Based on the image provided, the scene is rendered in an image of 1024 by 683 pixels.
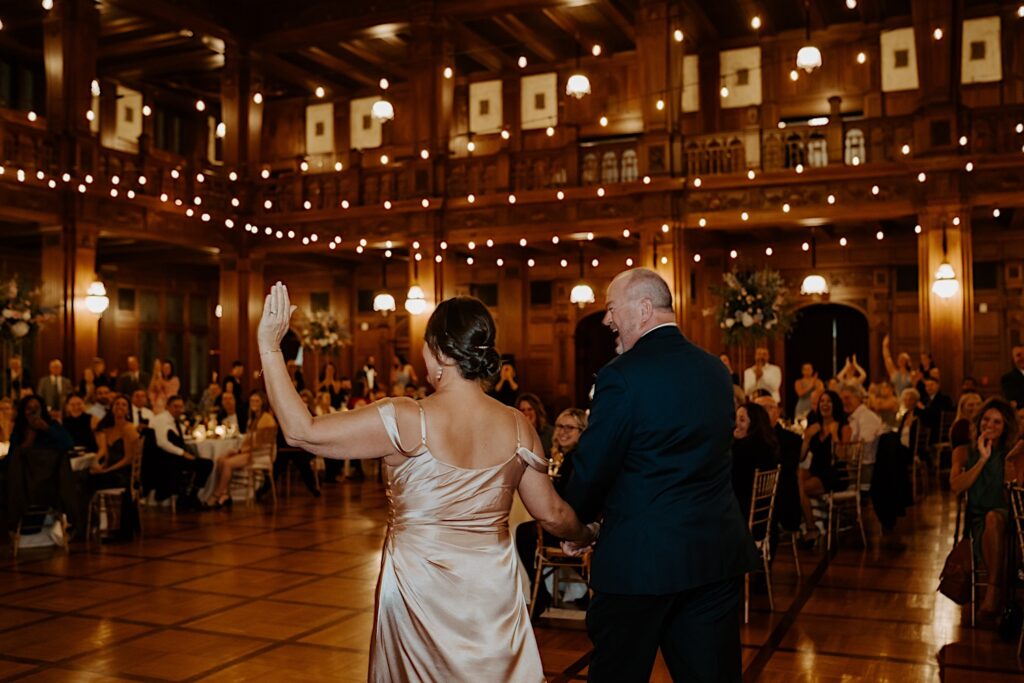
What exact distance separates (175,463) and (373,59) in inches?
356

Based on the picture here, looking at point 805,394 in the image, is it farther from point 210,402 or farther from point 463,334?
point 463,334

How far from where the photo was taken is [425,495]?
7.72 feet

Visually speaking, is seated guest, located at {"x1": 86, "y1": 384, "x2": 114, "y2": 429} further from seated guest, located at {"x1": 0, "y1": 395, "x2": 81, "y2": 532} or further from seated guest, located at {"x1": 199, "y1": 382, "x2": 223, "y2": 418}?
seated guest, located at {"x1": 0, "y1": 395, "x2": 81, "y2": 532}

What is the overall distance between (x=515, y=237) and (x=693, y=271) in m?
3.59

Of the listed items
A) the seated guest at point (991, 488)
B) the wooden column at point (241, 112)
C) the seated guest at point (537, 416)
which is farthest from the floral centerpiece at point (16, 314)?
the seated guest at point (991, 488)

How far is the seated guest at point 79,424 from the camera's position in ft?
29.2

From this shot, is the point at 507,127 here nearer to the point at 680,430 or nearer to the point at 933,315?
the point at 933,315

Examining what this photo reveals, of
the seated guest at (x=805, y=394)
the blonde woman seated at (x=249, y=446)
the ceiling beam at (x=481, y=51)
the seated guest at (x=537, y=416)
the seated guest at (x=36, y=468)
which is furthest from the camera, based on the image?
the ceiling beam at (x=481, y=51)

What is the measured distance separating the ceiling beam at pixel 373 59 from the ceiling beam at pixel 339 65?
22cm

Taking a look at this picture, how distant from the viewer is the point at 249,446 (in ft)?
33.0

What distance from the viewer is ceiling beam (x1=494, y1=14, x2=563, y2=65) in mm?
14719

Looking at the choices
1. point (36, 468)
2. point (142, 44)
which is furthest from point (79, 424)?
point (142, 44)

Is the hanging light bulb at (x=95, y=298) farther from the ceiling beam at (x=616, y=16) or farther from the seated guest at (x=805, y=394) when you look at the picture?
the seated guest at (x=805, y=394)

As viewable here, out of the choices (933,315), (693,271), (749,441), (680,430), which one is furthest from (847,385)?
(680,430)
